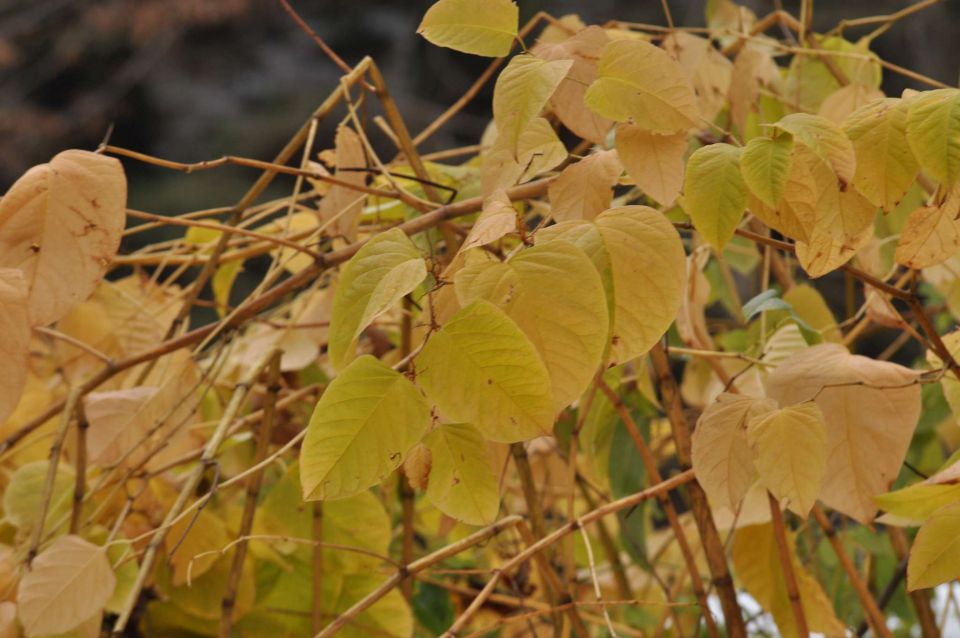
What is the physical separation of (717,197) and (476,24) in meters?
0.10

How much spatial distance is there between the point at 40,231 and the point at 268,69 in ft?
15.1

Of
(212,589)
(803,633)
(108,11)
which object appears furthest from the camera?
(108,11)

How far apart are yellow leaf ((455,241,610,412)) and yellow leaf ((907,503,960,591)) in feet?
0.36

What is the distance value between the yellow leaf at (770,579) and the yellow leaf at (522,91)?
0.26 meters

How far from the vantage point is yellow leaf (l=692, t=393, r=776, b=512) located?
0.34 metres

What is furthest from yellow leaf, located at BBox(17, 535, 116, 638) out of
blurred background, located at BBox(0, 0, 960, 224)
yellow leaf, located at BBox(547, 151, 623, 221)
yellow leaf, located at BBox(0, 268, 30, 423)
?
blurred background, located at BBox(0, 0, 960, 224)

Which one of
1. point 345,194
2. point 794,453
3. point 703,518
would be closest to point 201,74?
point 345,194

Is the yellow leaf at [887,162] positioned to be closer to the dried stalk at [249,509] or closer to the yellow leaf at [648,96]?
the yellow leaf at [648,96]

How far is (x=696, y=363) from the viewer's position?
0.61 meters

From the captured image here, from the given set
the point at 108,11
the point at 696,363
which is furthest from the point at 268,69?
the point at 696,363

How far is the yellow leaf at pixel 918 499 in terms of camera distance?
12.6 inches

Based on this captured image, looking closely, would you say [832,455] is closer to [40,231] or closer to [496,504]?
[496,504]

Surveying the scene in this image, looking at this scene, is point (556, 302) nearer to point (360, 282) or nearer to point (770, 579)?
point (360, 282)

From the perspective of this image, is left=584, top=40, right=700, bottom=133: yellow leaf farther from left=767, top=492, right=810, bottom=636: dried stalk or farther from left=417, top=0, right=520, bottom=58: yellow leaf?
left=767, top=492, right=810, bottom=636: dried stalk
